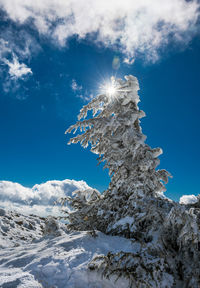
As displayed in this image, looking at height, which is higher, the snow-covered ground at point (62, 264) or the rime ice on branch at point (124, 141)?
the rime ice on branch at point (124, 141)

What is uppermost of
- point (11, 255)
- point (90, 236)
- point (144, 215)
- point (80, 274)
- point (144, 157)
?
point (144, 157)

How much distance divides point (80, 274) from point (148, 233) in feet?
8.05

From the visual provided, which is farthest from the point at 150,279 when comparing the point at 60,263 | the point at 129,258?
the point at 60,263

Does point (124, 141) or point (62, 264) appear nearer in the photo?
point (62, 264)

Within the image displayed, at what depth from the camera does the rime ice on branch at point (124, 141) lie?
254 inches

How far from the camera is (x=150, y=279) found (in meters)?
3.11

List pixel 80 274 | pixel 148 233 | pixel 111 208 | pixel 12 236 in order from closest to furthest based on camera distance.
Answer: pixel 80 274
pixel 148 233
pixel 111 208
pixel 12 236

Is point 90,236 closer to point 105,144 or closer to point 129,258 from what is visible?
point 129,258

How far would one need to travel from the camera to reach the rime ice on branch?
645cm

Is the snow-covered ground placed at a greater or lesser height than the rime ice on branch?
lesser

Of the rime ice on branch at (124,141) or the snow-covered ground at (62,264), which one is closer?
the snow-covered ground at (62,264)

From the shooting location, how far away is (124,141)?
6.90 meters

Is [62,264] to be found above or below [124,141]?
below

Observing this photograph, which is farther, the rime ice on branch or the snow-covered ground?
the rime ice on branch
